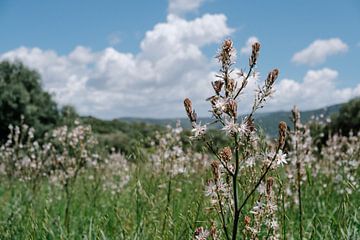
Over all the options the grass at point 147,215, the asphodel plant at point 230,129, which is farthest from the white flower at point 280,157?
the grass at point 147,215

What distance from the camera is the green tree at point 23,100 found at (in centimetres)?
3112

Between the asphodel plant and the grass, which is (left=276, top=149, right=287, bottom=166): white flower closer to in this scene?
the asphodel plant

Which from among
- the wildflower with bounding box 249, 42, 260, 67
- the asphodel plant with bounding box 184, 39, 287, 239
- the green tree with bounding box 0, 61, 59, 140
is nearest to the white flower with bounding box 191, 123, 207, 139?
the asphodel plant with bounding box 184, 39, 287, 239

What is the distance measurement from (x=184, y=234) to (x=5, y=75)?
111ft

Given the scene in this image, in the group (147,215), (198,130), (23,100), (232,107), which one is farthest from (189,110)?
(23,100)

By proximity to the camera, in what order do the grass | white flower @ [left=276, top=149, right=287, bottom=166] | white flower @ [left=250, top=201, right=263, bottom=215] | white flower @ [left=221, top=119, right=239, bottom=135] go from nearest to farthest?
1. white flower @ [left=221, top=119, right=239, bottom=135]
2. white flower @ [left=276, top=149, right=287, bottom=166]
3. white flower @ [left=250, top=201, right=263, bottom=215]
4. the grass

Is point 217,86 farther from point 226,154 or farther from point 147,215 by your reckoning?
point 147,215

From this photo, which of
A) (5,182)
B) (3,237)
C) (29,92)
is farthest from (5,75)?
(3,237)

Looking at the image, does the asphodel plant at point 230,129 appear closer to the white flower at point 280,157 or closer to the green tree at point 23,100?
the white flower at point 280,157

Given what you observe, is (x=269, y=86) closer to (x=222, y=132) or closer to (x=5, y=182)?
(x=222, y=132)

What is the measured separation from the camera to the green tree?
31125 mm

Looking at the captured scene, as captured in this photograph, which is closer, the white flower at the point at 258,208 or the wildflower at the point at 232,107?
the wildflower at the point at 232,107

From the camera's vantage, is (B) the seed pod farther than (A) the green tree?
No

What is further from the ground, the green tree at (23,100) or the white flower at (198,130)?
the green tree at (23,100)
